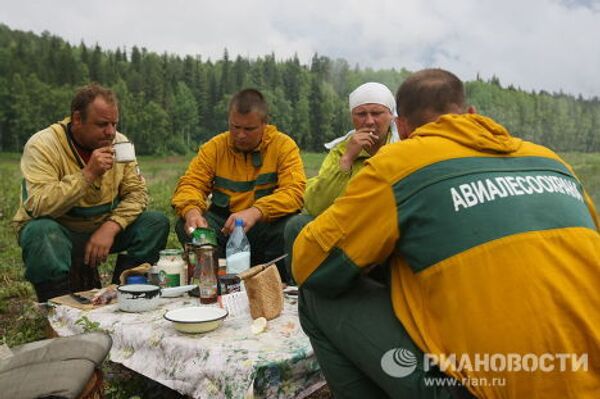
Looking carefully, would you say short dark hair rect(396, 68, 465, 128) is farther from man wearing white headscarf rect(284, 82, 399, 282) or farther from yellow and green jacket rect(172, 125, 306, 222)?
yellow and green jacket rect(172, 125, 306, 222)

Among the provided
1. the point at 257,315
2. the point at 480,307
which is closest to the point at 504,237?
the point at 480,307

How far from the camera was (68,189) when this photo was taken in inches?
139

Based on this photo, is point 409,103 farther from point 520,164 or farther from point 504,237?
point 504,237

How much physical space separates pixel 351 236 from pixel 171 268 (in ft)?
5.63

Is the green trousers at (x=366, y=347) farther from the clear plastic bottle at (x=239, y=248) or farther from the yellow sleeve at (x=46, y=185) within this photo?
the yellow sleeve at (x=46, y=185)

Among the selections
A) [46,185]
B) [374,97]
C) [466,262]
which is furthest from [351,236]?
[46,185]

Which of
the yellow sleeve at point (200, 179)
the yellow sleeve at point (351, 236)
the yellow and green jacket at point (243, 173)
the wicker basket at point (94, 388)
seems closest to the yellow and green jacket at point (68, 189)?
the yellow sleeve at point (200, 179)

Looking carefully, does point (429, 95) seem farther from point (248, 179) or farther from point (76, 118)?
point (76, 118)

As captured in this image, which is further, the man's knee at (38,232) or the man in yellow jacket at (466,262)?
the man's knee at (38,232)

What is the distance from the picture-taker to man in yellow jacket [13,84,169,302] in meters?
3.42

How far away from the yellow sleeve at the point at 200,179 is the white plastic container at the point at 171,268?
45.5 inches

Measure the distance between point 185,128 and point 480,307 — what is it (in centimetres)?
7210

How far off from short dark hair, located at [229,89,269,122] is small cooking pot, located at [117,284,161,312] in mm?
1928

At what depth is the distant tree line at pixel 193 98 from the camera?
64125mm
